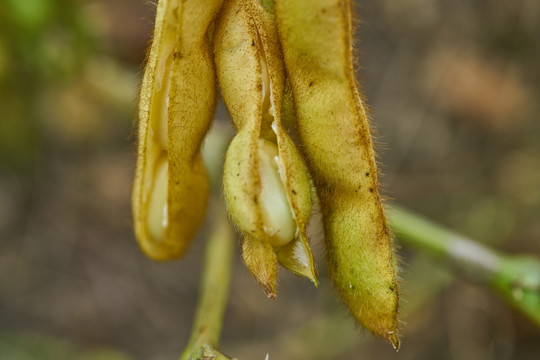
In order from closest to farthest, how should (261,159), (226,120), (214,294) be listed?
(261,159) < (214,294) < (226,120)

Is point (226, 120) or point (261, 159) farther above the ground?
Result: point (261, 159)

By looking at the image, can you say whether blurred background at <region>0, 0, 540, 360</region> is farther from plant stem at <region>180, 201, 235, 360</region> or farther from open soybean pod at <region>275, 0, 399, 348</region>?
open soybean pod at <region>275, 0, 399, 348</region>

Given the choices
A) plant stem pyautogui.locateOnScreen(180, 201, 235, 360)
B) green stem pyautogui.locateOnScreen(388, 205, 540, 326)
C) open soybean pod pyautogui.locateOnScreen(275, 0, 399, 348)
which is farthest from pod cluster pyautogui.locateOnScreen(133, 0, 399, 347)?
green stem pyautogui.locateOnScreen(388, 205, 540, 326)

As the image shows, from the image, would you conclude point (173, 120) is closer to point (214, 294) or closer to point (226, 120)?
point (214, 294)

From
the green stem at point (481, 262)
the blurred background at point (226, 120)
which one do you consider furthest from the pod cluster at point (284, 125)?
the blurred background at point (226, 120)

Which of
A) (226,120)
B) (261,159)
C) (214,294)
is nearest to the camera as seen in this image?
(261,159)

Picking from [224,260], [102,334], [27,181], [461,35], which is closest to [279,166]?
[224,260]

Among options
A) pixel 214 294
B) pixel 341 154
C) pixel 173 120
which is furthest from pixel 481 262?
pixel 173 120

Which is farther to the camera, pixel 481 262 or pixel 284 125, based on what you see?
pixel 481 262
